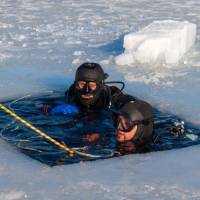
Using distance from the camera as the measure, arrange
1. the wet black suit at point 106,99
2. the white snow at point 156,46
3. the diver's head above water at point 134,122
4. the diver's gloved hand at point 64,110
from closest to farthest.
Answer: the diver's head above water at point 134,122 → the diver's gloved hand at point 64,110 → the wet black suit at point 106,99 → the white snow at point 156,46

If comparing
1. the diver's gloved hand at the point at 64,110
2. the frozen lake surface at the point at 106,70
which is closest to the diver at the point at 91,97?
the diver's gloved hand at the point at 64,110

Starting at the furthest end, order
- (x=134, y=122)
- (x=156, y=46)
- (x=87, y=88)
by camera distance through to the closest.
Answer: (x=156, y=46), (x=87, y=88), (x=134, y=122)

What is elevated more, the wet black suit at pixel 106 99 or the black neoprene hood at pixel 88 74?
the black neoprene hood at pixel 88 74

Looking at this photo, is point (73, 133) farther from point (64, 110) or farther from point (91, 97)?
point (91, 97)

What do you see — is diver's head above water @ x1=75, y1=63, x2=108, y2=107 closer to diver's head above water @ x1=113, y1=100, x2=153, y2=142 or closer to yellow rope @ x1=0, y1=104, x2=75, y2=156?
yellow rope @ x1=0, y1=104, x2=75, y2=156

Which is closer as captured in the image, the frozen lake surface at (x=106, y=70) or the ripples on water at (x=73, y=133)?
the frozen lake surface at (x=106, y=70)

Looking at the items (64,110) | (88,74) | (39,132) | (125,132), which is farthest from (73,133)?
(88,74)

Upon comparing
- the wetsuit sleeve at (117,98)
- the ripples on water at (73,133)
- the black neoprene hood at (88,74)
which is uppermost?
the black neoprene hood at (88,74)

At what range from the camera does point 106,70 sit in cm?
731

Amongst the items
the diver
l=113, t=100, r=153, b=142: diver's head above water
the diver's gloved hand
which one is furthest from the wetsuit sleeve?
l=113, t=100, r=153, b=142: diver's head above water

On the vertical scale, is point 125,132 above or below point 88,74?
below

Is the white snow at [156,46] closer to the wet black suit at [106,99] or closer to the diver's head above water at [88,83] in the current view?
the wet black suit at [106,99]

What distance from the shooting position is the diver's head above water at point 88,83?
5695 mm

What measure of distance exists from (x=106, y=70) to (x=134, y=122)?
2574mm
